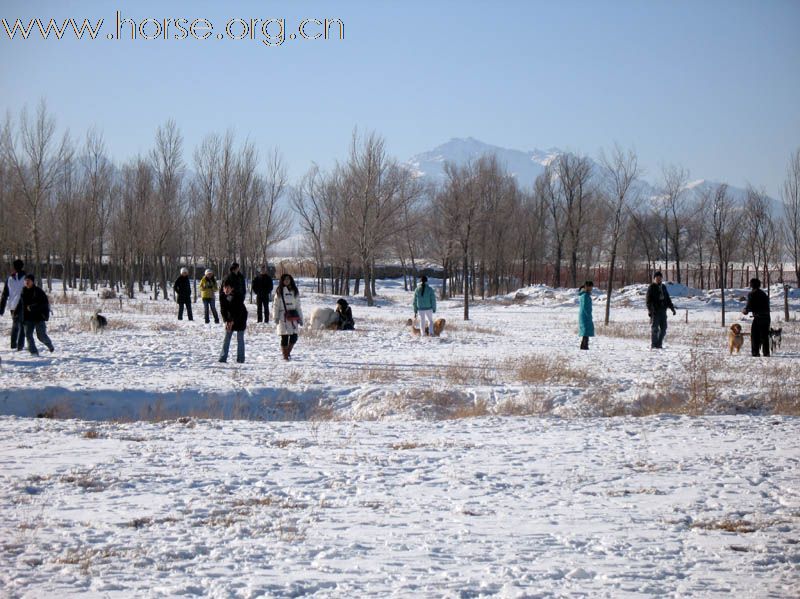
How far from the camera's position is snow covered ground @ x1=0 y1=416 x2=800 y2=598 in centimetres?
475

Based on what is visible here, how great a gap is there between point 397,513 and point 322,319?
57.5 feet

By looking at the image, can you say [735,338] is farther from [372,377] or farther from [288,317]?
[288,317]

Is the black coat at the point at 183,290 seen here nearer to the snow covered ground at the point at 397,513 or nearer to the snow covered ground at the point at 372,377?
the snow covered ground at the point at 372,377

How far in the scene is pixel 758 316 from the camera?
1795 centimetres

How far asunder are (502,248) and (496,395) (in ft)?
159

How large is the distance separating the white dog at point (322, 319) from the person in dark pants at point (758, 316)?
11.4 m

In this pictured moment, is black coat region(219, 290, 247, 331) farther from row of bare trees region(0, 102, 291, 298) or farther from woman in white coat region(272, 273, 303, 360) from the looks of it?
row of bare trees region(0, 102, 291, 298)

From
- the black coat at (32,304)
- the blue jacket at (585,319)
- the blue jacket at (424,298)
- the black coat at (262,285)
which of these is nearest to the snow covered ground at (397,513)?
the black coat at (32,304)

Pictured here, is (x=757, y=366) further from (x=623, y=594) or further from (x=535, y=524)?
(x=623, y=594)

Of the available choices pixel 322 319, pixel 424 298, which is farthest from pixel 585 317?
pixel 322 319

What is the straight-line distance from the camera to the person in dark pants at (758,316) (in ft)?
57.1

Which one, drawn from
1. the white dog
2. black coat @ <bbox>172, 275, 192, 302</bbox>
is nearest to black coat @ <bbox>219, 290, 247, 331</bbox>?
the white dog

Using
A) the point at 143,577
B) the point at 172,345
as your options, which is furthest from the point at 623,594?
the point at 172,345

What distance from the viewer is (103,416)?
1184 centimetres
